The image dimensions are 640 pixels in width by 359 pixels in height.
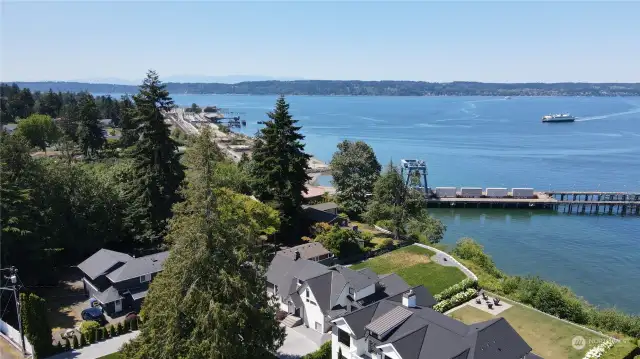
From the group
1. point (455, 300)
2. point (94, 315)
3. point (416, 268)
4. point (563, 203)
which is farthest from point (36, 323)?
point (563, 203)

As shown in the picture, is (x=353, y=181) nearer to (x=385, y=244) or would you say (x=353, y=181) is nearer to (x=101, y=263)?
(x=385, y=244)

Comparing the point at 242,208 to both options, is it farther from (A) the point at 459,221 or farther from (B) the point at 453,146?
(B) the point at 453,146

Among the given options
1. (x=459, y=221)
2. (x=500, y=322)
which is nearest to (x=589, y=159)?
(x=459, y=221)

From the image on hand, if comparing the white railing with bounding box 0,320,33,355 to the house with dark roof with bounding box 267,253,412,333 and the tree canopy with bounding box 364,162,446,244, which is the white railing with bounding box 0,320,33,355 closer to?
the house with dark roof with bounding box 267,253,412,333

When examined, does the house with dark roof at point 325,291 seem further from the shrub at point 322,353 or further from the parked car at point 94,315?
the parked car at point 94,315

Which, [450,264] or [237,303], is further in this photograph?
[450,264]
